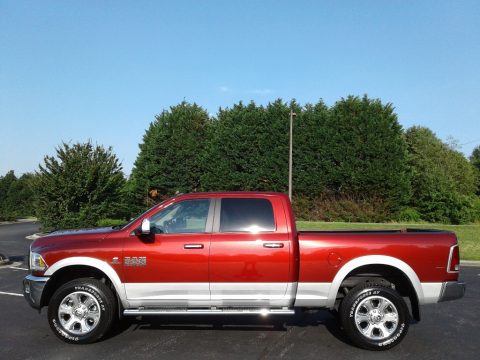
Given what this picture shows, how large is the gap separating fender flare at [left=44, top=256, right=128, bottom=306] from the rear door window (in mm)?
1431

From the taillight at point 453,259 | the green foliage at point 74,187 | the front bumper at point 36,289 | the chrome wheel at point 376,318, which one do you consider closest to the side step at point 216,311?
the chrome wheel at point 376,318

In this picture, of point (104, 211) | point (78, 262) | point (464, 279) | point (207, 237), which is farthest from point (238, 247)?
point (104, 211)

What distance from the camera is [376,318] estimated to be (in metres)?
5.19

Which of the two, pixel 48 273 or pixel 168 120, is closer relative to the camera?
pixel 48 273

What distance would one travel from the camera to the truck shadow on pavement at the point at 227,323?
19.3 ft

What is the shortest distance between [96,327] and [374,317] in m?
3.41

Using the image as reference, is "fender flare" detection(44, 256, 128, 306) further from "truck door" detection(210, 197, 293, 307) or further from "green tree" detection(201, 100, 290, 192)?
"green tree" detection(201, 100, 290, 192)

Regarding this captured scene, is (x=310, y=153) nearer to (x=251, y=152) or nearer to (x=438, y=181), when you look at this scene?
(x=251, y=152)

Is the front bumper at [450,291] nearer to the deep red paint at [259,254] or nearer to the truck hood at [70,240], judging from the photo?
the deep red paint at [259,254]

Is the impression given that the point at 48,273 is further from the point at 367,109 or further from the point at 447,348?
the point at 367,109

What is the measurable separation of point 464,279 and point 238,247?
738 cm

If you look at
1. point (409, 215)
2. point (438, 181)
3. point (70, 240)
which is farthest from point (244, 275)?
point (438, 181)

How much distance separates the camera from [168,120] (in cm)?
3488

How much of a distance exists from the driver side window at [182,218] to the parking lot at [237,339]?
4.61 ft
